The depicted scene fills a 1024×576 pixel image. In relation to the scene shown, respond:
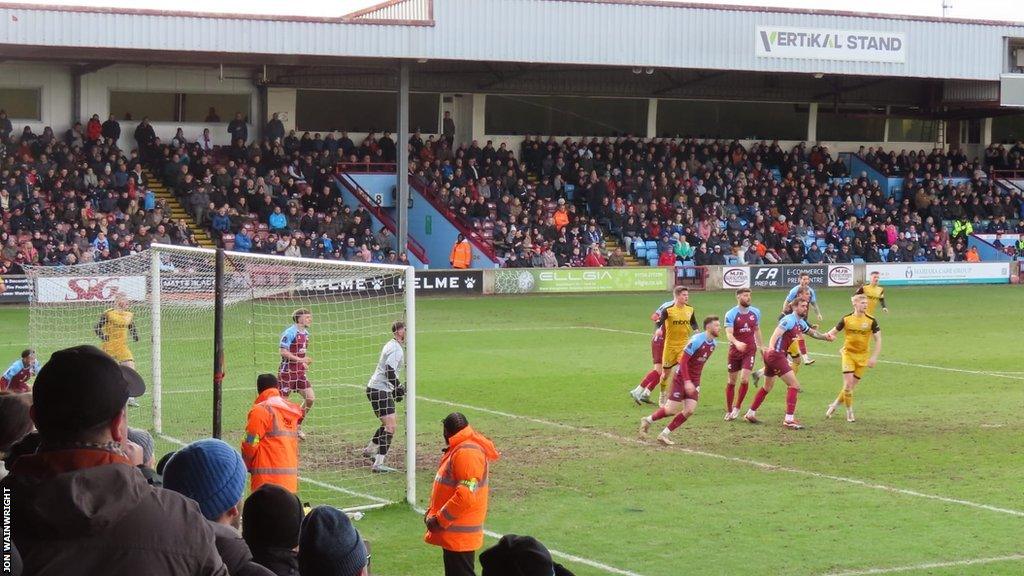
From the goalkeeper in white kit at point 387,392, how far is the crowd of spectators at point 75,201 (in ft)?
65.9

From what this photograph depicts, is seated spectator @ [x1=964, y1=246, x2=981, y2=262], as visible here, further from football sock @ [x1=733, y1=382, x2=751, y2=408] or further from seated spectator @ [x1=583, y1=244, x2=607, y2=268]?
football sock @ [x1=733, y1=382, x2=751, y2=408]

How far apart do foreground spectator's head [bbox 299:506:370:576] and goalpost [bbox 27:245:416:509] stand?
30.1 feet

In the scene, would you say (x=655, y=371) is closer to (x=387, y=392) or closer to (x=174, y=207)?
(x=387, y=392)

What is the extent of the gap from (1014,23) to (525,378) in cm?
3140

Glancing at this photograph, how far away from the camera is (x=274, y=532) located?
4.75 m

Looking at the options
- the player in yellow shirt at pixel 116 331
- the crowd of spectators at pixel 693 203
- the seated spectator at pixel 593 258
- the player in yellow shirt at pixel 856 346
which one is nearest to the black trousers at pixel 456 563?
the player in yellow shirt at pixel 116 331

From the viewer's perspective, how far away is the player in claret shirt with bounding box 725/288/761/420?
65.0 ft

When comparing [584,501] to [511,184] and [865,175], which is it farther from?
[865,175]

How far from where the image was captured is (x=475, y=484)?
33.2 feet

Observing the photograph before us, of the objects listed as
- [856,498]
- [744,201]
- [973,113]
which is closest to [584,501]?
[856,498]

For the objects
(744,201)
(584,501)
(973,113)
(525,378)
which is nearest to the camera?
(584,501)

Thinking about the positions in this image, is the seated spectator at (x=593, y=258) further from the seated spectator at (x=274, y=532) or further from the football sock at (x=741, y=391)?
the seated spectator at (x=274, y=532)

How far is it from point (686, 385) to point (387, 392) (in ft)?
13.1

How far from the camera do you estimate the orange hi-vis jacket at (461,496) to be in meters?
10.0
